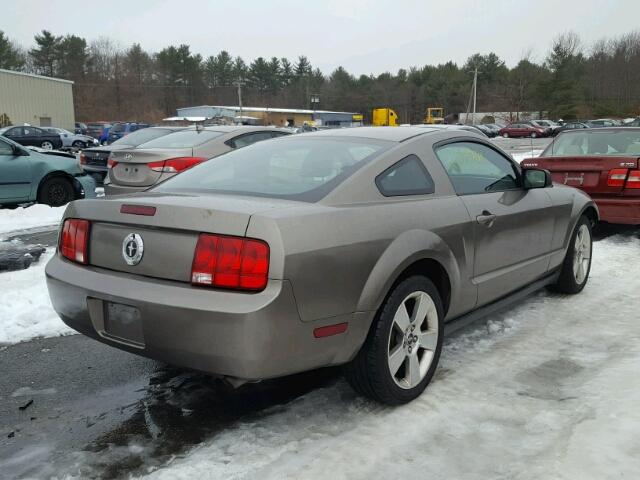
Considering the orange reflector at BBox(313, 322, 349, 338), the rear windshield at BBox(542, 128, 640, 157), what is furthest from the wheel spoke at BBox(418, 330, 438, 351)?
the rear windshield at BBox(542, 128, 640, 157)

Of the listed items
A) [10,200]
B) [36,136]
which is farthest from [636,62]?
[10,200]

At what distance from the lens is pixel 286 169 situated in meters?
3.41

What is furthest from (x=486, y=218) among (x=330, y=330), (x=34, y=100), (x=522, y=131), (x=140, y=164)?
(x=522, y=131)

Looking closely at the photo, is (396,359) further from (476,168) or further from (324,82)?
(324,82)

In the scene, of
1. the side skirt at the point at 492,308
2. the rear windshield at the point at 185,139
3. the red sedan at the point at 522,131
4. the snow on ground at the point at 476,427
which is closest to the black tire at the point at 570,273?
the side skirt at the point at 492,308

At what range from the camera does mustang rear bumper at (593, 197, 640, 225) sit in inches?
279

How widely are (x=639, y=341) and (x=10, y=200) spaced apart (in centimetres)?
927

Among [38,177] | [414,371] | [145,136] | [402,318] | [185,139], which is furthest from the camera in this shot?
[145,136]

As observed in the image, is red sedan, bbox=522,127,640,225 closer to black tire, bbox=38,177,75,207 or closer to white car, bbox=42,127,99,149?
black tire, bbox=38,177,75,207

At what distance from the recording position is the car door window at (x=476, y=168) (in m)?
3.73

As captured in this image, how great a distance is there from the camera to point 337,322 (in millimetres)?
2676

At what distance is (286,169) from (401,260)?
920mm

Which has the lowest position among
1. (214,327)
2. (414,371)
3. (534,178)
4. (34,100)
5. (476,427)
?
(476,427)

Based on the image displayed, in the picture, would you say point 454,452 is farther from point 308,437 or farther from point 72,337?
point 72,337
